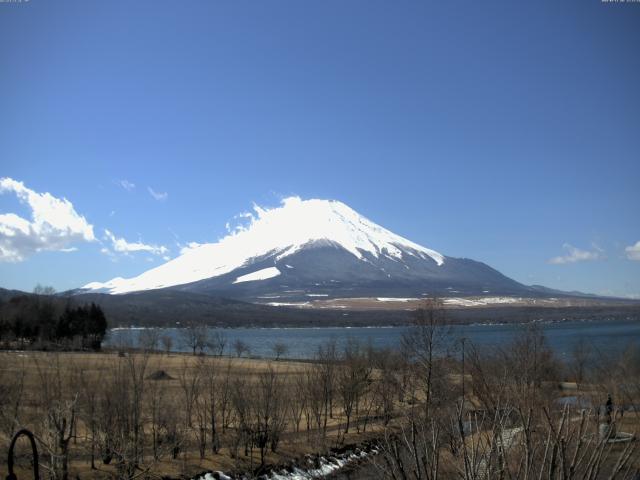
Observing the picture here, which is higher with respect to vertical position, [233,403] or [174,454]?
[233,403]

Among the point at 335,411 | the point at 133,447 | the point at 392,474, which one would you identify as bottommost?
the point at 335,411

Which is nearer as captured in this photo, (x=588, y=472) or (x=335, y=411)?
(x=588, y=472)

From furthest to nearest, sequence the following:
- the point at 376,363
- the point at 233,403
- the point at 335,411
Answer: the point at 376,363 < the point at 335,411 < the point at 233,403

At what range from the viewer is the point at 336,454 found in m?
29.7

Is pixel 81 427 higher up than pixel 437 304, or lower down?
lower down

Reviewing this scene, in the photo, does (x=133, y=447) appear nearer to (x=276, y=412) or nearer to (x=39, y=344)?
(x=276, y=412)

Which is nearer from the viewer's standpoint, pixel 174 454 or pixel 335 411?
pixel 174 454

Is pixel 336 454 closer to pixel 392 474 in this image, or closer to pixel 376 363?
pixel 376 363

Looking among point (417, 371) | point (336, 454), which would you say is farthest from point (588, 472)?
point (417, 371)

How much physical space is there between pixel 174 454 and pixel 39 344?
6625 cm

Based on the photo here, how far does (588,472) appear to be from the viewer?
5.62 metres

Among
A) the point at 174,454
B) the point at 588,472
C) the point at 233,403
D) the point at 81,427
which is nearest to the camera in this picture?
the point at 588,472

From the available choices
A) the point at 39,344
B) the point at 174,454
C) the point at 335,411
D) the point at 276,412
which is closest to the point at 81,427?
the point at 174,454

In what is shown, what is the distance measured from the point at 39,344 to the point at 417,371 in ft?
205
